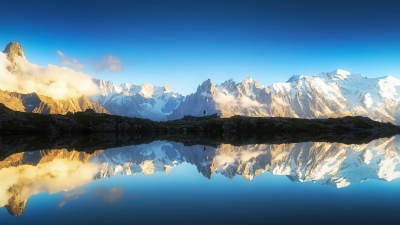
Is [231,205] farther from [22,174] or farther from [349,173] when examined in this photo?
[22,174]

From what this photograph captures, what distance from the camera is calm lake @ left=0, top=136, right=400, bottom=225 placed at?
27.1m

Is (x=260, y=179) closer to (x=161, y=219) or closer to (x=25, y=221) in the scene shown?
(x=161, y=219)

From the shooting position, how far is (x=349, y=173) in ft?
172

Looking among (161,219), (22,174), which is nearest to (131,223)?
(161,219)

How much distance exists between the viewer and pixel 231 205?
31.4 meters

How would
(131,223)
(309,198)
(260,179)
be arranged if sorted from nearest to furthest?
(131,223) → (309,198) → (260,179)

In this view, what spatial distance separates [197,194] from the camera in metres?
37.3

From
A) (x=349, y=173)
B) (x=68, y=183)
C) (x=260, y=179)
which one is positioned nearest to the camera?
(x=68, y=183)

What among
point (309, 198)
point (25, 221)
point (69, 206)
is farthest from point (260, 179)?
point (25, 221)

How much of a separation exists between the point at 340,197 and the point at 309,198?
3.98 m

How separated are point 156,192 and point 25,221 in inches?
629

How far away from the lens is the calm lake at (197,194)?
27125mm

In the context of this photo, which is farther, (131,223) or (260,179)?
(260,179)

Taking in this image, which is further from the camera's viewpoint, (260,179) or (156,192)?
(260,179)
